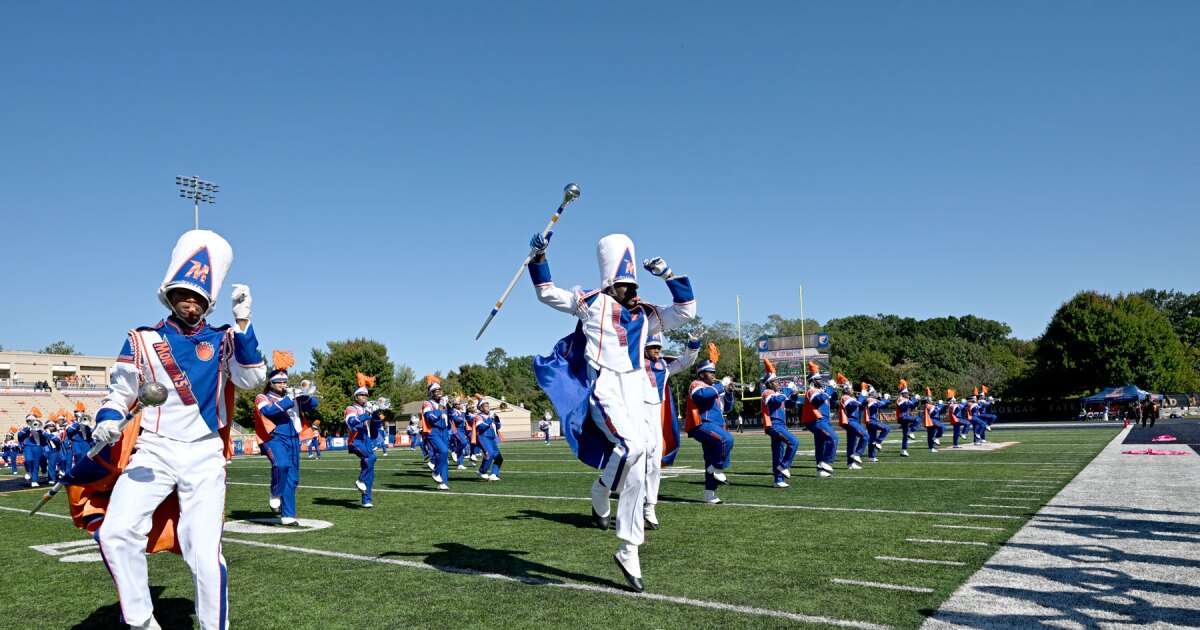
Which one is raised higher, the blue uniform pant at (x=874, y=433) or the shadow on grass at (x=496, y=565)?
the blue uniform pant at (x=874, y=433)

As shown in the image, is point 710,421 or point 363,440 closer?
point 710,421

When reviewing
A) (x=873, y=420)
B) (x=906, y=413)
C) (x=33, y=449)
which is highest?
(x=906, y=413)

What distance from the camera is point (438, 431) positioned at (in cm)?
1705

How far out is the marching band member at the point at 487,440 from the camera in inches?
747

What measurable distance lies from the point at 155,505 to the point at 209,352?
90 cm

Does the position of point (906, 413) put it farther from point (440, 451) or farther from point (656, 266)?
point (656, 266)

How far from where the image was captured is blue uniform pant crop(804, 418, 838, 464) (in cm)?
1608

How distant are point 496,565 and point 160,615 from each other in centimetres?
267

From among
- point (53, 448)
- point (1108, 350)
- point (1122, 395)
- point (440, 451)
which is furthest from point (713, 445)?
point (1108, 350)

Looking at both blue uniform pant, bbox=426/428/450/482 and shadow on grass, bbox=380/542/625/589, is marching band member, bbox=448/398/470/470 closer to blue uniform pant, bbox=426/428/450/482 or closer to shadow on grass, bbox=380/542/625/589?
blue uniform pant, bbox=426/428/450/482

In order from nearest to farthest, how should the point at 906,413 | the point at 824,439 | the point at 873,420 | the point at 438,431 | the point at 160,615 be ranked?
1. the point at 160,615
2. the point at 824,439
3. the point at 438,431
4. the point at 873,420
5. the point at 906,413

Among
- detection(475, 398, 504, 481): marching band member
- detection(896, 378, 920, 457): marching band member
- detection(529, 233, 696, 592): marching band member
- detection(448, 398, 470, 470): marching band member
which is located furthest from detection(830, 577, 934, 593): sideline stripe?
detection(896, 378, 920, 457): marching band member

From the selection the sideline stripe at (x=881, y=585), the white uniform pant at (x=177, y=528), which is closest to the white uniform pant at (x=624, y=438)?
the sideline stripe at (x=881, y=585)

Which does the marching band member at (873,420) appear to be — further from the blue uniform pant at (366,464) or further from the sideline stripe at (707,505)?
the blue uniform pant at (366,464)
